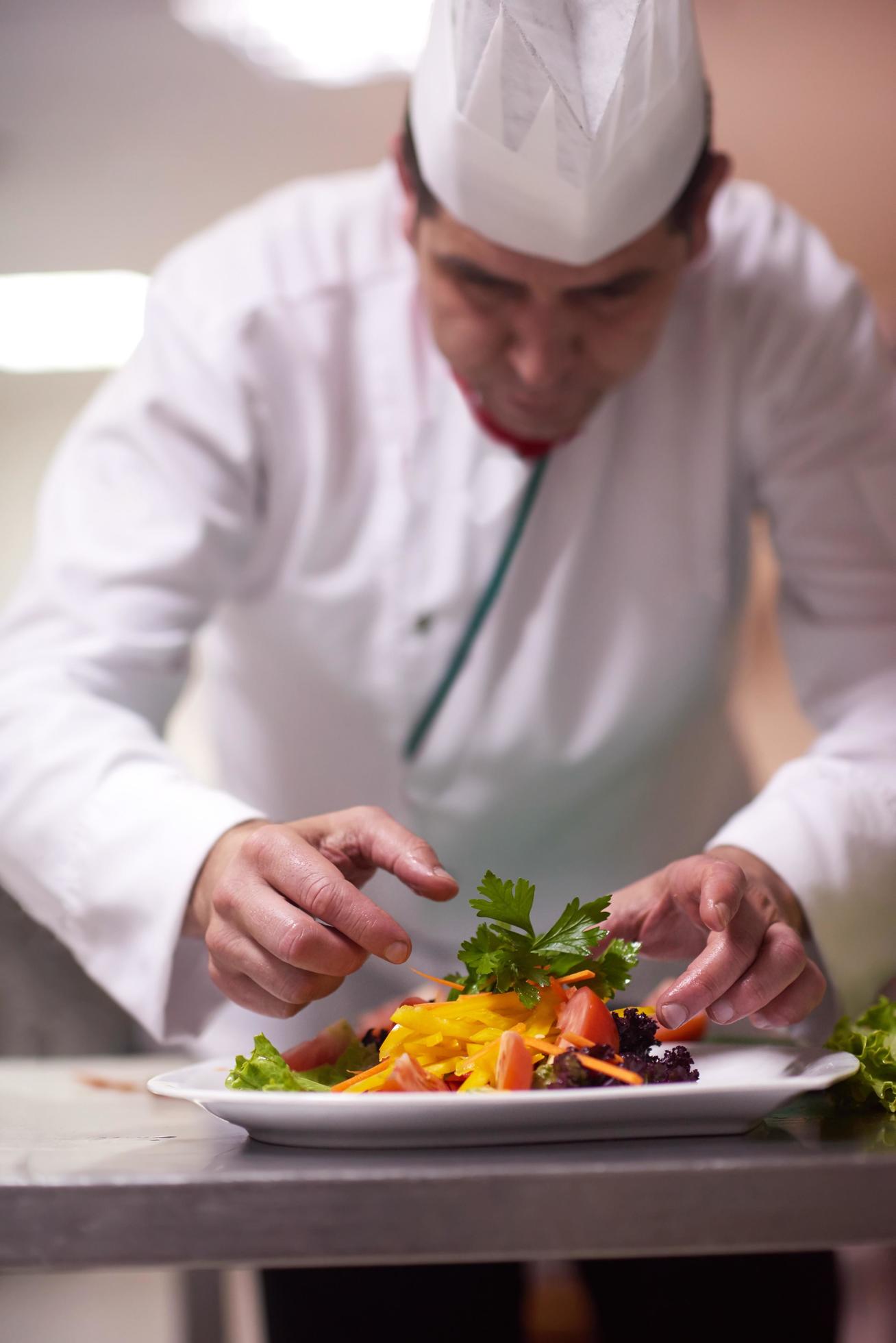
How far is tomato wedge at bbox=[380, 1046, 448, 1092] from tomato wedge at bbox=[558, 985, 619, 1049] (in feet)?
0.27

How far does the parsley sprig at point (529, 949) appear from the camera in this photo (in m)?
0.77

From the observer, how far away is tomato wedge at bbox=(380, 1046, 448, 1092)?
667 millimetres

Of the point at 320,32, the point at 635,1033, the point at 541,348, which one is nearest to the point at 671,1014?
the point at 635,1033

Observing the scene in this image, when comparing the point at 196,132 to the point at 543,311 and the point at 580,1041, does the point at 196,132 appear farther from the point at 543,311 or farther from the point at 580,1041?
the point at 580,1041

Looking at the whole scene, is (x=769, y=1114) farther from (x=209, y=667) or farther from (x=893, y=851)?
(x=209, y=667)

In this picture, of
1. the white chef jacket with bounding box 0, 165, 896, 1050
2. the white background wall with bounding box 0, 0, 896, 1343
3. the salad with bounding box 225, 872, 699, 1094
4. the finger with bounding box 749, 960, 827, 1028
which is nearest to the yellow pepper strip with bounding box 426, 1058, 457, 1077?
the salad with bounding box 225, 872, 699, 1094

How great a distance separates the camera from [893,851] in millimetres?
1093

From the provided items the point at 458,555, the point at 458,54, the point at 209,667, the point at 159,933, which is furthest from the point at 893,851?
the point at 209,667

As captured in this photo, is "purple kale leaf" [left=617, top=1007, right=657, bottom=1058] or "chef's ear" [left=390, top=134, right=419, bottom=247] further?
"chef's ear" [left=390, top=134, right=419, bottom=247]

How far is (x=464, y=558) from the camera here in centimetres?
130

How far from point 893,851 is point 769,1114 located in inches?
15.6

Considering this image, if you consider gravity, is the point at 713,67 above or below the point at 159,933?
above

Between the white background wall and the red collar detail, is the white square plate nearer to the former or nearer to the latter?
the red collar detail

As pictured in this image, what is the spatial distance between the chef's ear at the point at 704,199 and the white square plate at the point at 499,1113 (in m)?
0.78
